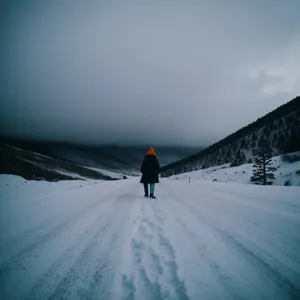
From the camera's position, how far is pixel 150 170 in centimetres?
878

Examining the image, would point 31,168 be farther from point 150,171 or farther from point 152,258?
point 152,258

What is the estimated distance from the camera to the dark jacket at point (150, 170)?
8.59 metres

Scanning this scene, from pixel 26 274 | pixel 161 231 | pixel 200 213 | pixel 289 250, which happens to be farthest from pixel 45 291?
pixel 200 213

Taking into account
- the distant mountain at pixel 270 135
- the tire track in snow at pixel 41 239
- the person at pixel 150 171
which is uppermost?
the distant mountain at pixel 270 135

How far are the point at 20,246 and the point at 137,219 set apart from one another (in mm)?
2367

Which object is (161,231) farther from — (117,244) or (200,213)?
(200,213)

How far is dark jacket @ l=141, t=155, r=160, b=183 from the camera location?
28.2ft

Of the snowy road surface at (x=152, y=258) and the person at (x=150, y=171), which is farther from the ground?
the person at (x=150, y=171)

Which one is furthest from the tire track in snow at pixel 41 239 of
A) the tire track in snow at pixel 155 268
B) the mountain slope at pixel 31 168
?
the mountain slope at pixel 31 168

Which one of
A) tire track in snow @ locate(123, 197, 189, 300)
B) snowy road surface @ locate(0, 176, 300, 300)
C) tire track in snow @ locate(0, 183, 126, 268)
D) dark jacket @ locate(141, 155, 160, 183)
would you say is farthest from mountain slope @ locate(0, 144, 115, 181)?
tire track in snow @ locate(123, 197, 189, 300)

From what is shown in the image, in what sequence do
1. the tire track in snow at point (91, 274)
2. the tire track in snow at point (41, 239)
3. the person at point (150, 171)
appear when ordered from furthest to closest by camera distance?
the person at point (150, 171)
the tire track in snow at point (41, 239)
the tire track in snow at point (91, 274)

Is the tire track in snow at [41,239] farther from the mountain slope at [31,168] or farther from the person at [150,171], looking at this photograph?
the mountain slope at [31,168]

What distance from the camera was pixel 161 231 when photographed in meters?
3.59

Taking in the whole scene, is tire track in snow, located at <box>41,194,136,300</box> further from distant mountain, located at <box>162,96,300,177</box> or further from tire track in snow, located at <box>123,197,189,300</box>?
distant mountain, located at <box>162,96,300,177</box>
